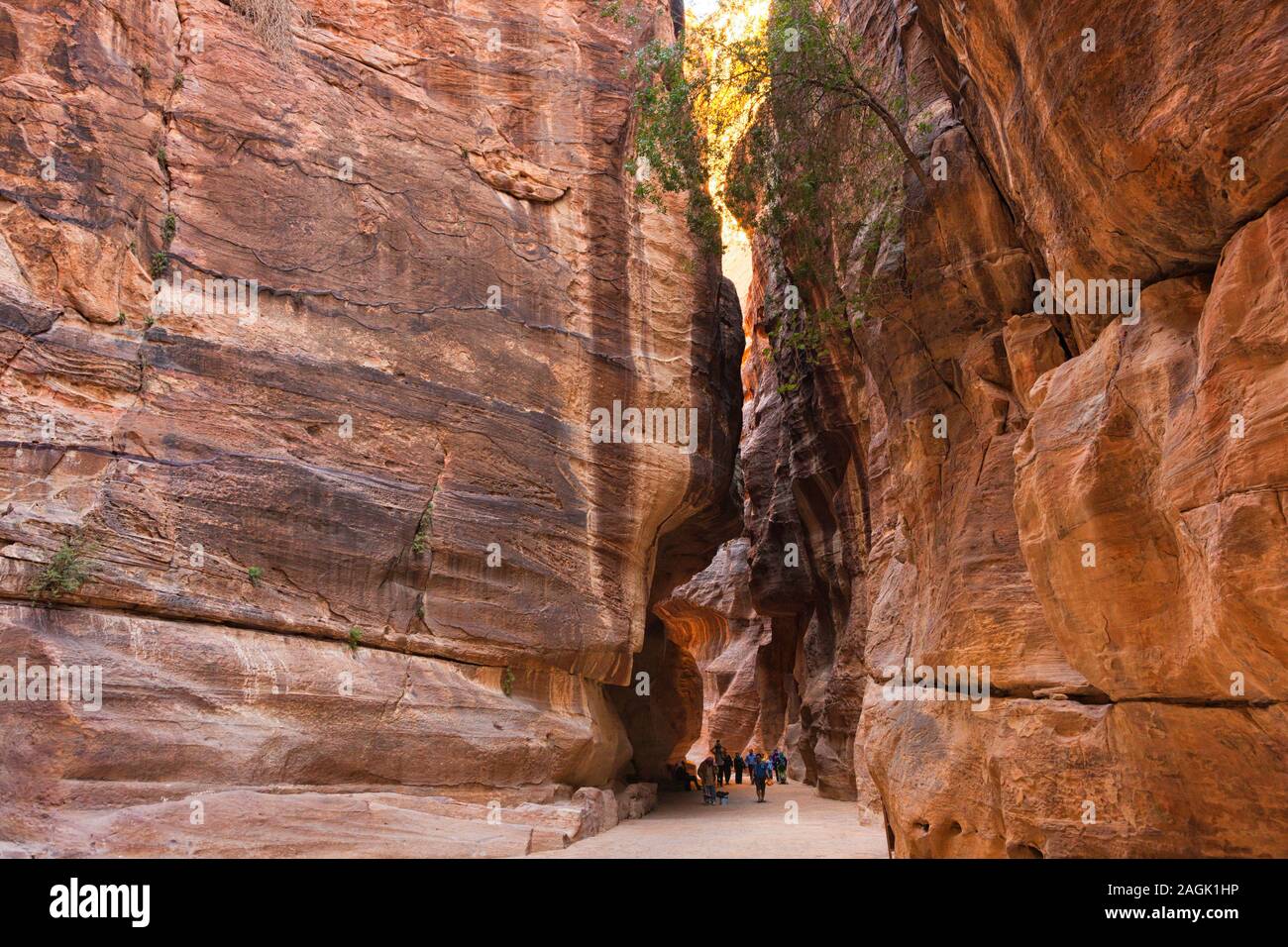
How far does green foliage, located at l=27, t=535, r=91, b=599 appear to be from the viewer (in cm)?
1088

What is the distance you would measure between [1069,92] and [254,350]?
11181mm

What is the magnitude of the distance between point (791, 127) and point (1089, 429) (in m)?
8.96

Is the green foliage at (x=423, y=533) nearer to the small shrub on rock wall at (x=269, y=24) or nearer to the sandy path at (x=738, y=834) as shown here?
the sandy path at (x=738, y=834)

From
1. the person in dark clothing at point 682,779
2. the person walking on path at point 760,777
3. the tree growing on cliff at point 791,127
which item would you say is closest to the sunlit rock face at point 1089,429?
the tree growing on cliff at point 791,127

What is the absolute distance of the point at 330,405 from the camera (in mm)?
13984

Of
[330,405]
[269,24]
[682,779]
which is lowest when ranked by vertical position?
[682,779]

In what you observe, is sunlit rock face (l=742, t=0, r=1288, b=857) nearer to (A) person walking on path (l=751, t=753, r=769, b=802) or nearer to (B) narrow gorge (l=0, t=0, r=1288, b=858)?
(B) narrow gorge (l=0, t=0, r=1288, b=858)

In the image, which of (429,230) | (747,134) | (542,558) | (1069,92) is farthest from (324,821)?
(747,134)

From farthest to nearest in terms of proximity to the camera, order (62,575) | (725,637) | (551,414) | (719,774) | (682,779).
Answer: (725,637)
(682,779)
(719,774)
(551,414)
(62,575)

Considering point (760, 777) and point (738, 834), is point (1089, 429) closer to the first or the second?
point (738, 834)

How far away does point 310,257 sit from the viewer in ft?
48.2

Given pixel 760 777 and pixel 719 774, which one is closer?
pixel 760 777

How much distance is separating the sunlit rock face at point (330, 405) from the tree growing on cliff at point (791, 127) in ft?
8.72

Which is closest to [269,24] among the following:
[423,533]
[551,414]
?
[551,414]
